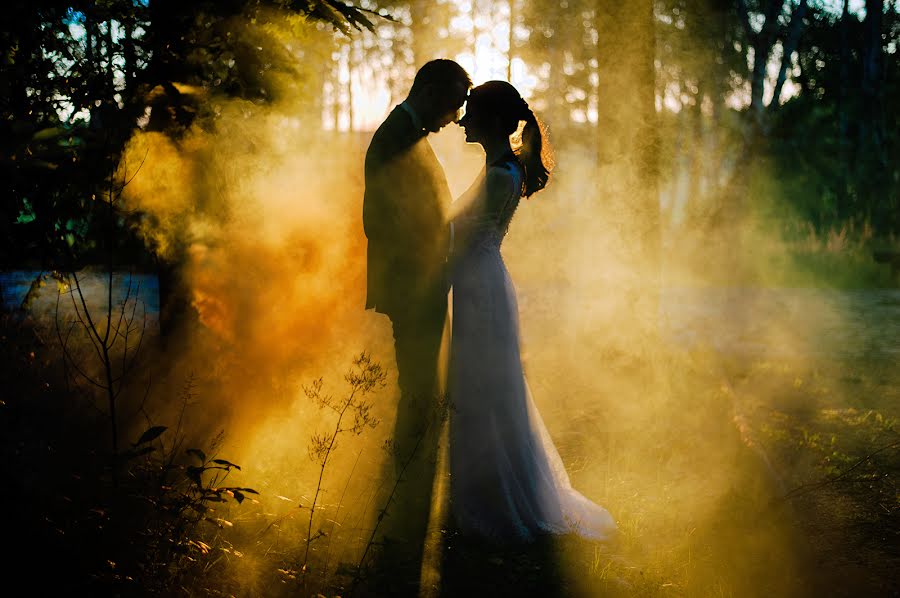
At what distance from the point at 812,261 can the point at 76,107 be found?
64.1 ft

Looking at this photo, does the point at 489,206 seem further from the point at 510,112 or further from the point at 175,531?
the point at 175,531

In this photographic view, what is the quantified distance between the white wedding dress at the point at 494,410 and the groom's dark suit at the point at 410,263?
0.65ft

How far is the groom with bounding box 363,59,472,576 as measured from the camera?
406 cm

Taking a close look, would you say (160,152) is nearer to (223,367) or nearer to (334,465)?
(223,367)

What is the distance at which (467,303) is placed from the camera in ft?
13.1

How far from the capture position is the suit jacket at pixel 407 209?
13.4 ft

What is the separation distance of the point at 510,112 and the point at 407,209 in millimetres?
881

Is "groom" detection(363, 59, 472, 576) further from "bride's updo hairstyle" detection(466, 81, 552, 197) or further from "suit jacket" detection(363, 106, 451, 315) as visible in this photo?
"bride's updo hairstyle" detection(466, 81, 552, 197)

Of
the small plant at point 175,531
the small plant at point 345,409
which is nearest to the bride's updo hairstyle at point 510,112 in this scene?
the small plant at point 345,409

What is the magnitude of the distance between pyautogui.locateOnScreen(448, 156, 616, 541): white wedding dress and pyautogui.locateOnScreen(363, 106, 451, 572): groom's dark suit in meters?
0.20

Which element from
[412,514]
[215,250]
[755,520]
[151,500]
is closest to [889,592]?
[755,520]

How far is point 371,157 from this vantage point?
4.12m

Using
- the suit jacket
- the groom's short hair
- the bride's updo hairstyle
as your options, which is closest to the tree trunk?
the bride's updo hairstyle

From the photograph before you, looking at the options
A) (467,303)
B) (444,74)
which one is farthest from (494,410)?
(444,74)
